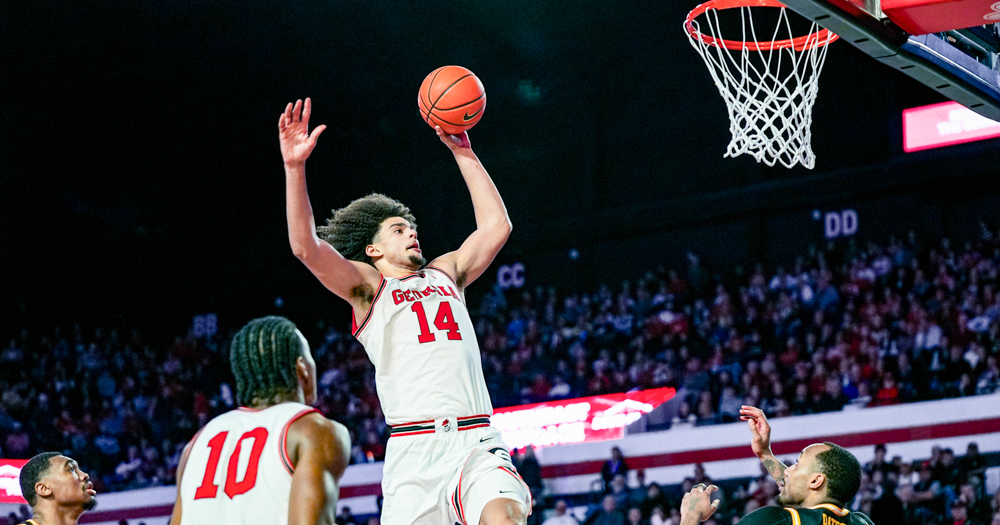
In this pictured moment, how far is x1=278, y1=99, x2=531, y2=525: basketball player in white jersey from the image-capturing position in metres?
3.77

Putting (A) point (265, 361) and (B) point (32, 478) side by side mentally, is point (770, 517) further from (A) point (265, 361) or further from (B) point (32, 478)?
(B) point (32, 478)

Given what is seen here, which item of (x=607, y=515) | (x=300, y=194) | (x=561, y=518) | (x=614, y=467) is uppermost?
(x=300, y=194)

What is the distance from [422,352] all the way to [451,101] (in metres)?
1.12

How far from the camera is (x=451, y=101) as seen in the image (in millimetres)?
4480

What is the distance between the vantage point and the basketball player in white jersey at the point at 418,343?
3.77 metres

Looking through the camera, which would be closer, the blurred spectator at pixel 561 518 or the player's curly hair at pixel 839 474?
the player's curly hair at pixel 839 474

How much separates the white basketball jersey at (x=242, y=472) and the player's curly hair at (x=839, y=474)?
6.39 feet

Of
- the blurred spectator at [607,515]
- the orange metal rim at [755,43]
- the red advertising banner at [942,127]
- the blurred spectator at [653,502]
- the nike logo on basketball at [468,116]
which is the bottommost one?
the blurred spectator at [607,515]

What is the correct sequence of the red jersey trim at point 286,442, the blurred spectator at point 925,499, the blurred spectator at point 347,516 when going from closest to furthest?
1. the red jersey trim at point 286,442
2. the blurred spectator at point 925,499
3. the blurred spectator at point 347,516

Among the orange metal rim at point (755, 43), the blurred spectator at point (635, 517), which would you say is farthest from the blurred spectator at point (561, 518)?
the orange metal rim at point (755, 43)

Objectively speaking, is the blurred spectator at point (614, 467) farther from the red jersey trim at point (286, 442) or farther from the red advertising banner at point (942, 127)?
the red jersey trim at point (286, 442)

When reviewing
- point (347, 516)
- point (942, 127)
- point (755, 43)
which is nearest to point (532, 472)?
point (347, 516)

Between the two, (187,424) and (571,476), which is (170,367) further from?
(571,476)

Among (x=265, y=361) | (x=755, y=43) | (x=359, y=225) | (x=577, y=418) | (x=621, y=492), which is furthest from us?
(x=577, y=418)
